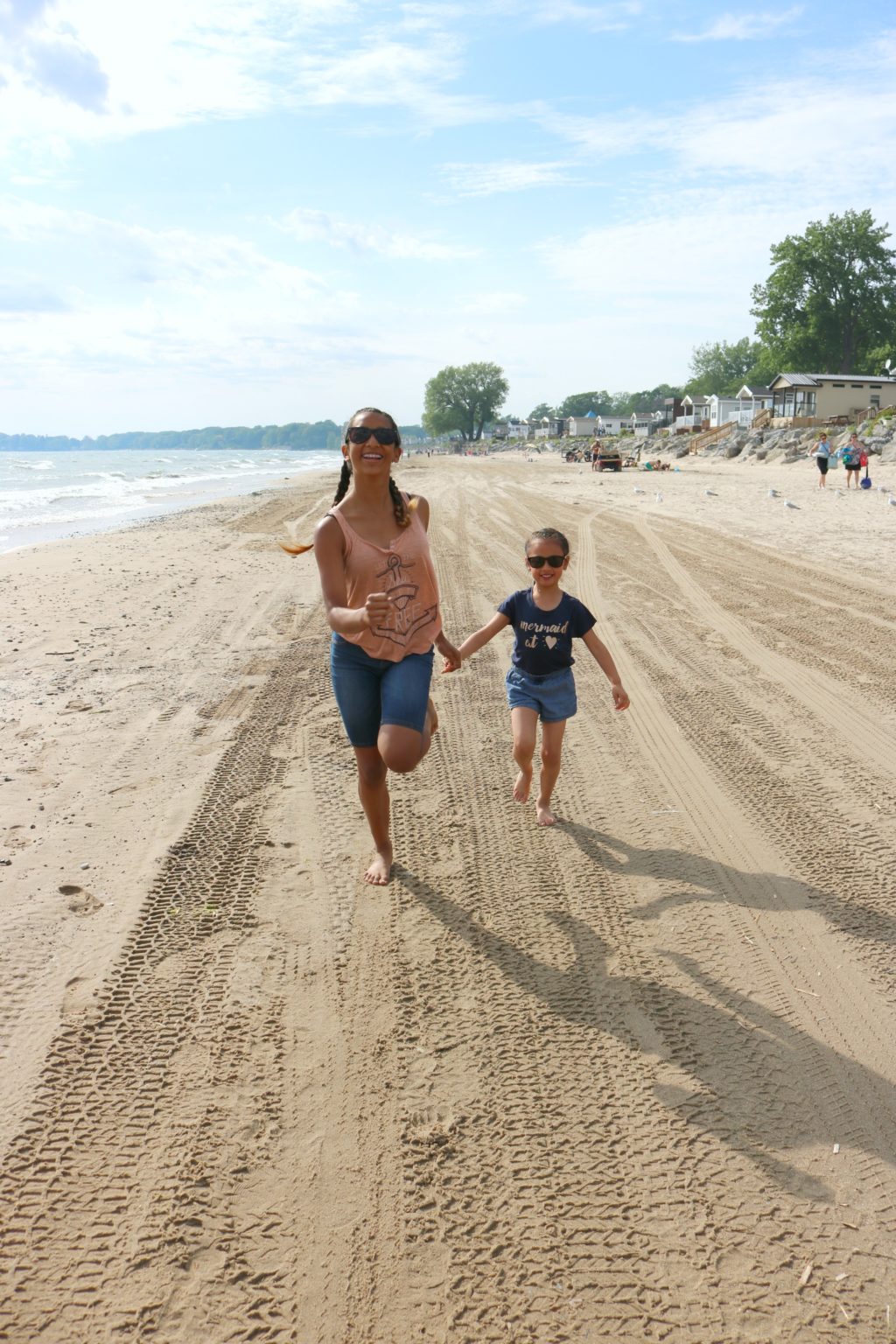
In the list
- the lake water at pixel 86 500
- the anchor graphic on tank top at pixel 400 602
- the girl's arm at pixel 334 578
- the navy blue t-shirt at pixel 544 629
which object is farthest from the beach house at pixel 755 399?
the girl's arm at pixel 334 578

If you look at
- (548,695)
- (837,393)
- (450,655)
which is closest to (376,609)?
(450,655)

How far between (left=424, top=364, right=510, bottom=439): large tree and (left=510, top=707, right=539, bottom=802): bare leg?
15449 centimetres

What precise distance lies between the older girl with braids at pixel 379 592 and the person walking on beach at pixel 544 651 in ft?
2.07

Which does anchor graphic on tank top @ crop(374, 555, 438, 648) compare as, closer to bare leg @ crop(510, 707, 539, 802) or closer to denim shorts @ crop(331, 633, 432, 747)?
denim shorts @ crop(331, 633, 432, 747)

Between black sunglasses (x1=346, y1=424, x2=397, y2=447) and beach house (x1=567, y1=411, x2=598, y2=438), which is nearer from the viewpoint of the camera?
black sunglasses (x1=346, y1=424, x2=397, y2=447)

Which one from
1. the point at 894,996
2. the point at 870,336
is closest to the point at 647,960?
the point at 894,996

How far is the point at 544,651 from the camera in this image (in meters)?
4.32

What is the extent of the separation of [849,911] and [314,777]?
276 centimetres

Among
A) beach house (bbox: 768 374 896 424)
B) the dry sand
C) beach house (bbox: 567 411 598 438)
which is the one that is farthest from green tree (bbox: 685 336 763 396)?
the dry sand

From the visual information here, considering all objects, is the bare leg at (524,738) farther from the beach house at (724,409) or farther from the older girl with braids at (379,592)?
the beach house at (724,409)

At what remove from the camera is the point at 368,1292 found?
81.0 inches

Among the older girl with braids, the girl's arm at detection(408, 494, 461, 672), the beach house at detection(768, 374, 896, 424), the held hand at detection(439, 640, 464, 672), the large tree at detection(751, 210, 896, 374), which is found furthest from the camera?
the large tree at detection(751, 210, 896, 374)

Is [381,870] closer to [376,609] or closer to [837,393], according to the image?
[376,609]

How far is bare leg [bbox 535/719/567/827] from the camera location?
4.42 meters
